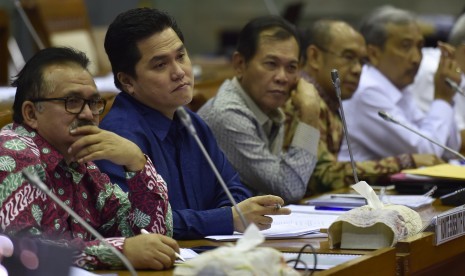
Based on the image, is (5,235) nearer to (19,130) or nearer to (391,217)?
(19,130)

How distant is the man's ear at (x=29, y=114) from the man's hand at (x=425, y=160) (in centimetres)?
197

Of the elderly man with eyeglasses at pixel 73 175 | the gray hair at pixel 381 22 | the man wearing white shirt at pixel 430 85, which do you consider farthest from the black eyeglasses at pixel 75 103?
the man wearing white shirt at pixel 430 85

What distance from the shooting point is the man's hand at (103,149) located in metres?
2.23

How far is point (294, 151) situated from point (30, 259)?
1.66 meters

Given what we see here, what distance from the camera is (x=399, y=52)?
4.54m

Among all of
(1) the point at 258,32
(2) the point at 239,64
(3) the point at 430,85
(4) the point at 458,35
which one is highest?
(1) the point at 258,32

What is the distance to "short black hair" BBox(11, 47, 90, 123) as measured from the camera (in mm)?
2328

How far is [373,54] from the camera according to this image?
4.62 meters

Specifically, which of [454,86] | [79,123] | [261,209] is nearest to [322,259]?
[261,209]

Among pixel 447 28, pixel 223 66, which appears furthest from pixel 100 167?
pixel 447 28

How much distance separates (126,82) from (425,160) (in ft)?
4.98

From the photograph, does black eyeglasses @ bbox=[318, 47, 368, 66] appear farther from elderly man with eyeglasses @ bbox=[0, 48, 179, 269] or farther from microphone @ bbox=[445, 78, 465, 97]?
elderly man with eyeglasses @ bbox=[0, 48, 179, 269]

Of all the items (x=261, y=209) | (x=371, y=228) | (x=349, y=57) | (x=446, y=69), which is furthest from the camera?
(x=446, y=69)

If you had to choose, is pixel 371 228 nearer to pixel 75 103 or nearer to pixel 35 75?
pixel 75 103
